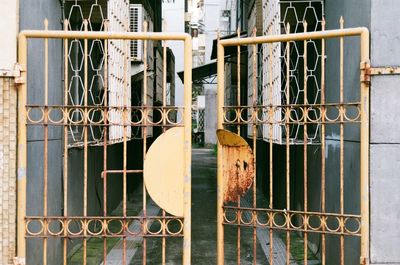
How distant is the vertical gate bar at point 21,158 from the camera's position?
4.80m

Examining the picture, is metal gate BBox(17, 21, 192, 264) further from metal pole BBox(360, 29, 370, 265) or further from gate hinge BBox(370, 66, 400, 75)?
gate hinge BBox(370, 66, 400, 75)

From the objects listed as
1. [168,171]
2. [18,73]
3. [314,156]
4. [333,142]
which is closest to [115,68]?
[314,156]

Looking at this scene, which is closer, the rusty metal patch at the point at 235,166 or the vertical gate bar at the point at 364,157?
the vertical gate bar at the point at 364,157

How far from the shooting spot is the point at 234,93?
19.8 metres

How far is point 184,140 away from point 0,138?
68.2 inches

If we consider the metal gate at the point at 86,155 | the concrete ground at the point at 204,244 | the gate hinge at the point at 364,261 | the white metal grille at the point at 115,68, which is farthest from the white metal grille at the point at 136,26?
the gate hinge at the point at 364,261

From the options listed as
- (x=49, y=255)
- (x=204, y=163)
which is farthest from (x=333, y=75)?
(x=204, y=163)

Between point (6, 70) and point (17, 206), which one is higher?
point (6, 70)

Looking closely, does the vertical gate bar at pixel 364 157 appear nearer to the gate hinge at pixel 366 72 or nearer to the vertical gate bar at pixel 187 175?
the gate hinge at pixel 366 72

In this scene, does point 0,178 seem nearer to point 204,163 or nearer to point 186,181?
point 186,181

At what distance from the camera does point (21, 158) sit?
15.8 ft

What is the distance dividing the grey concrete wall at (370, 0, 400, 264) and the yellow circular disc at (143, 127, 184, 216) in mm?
1783

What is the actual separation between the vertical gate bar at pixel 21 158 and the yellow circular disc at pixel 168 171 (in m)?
1.15

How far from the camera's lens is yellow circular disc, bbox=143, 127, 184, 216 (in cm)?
486
